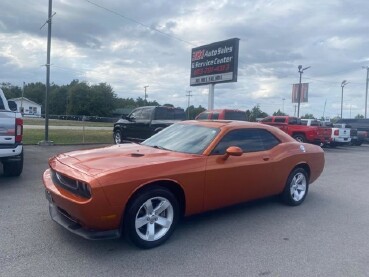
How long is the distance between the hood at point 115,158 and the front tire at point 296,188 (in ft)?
7.47

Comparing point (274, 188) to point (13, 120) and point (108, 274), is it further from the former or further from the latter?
point (13, 120)

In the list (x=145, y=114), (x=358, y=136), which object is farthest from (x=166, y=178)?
(x=358, y=136)

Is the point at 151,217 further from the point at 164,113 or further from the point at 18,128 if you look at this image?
the point at 164,113

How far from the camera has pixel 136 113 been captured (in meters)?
14.5

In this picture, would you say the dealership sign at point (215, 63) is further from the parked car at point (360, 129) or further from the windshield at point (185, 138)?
the windshield at point (185, 138)

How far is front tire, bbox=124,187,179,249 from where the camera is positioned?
3.78 metres

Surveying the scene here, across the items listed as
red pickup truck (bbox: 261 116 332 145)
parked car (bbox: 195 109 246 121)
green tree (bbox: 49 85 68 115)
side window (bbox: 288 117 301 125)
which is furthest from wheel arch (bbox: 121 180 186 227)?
green tree (bbox: 49 85 68 115)

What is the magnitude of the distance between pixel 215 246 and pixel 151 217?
851 mm

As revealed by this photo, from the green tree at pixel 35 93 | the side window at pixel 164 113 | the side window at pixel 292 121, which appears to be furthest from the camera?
the green tree at pixel 35 93

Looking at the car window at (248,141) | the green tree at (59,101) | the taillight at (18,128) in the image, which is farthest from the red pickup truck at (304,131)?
the green tree at (59,101)

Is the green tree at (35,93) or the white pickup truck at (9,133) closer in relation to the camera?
the white pickup truck at (9,133)

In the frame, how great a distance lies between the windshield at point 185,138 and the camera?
479cm

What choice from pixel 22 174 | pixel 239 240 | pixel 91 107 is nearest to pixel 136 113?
pixel 22 174

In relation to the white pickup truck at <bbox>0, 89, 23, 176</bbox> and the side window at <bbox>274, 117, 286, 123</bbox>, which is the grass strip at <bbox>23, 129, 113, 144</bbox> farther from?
the side window at <bbox>274, 117, 286, 123</bbox>
